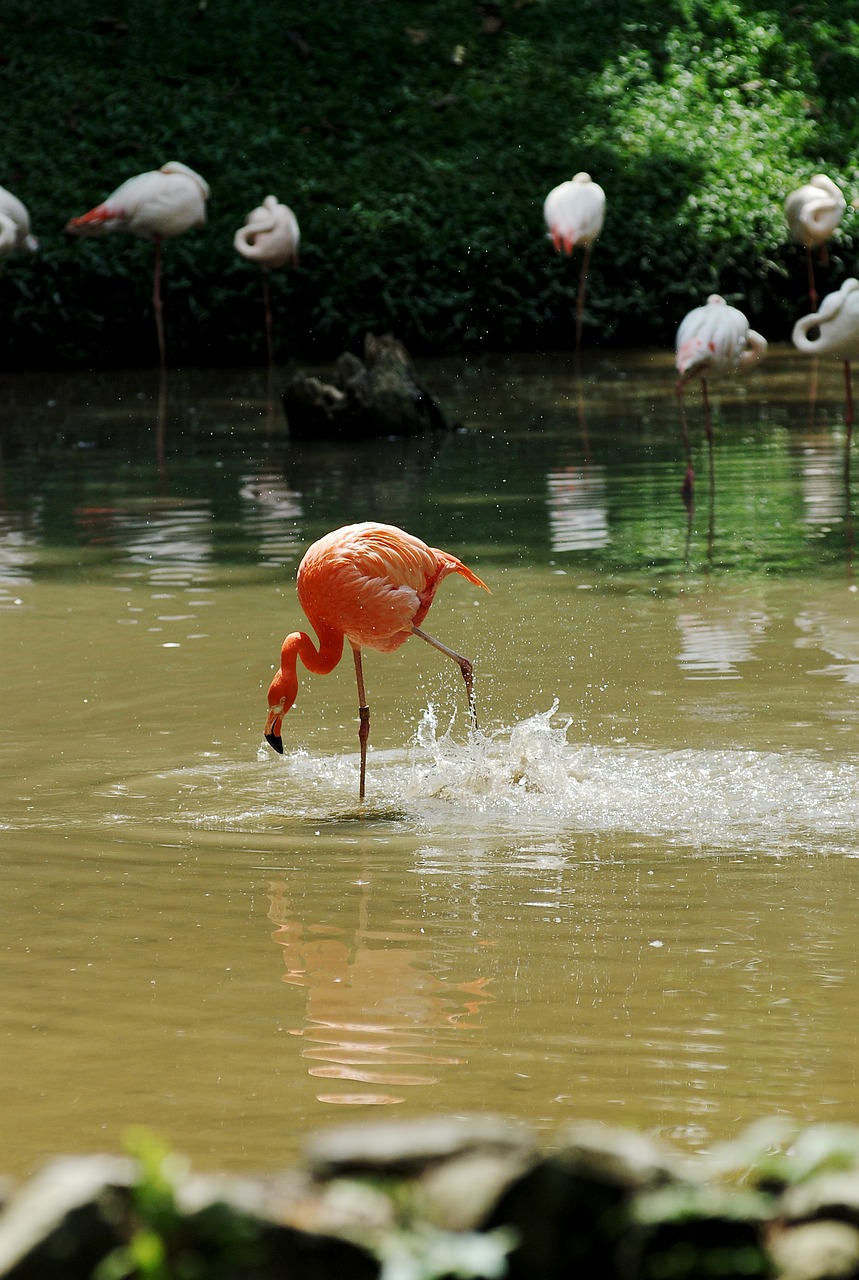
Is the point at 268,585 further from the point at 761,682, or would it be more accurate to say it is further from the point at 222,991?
the point at 222,991

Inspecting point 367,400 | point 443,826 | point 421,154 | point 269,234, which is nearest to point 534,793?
point 443,826

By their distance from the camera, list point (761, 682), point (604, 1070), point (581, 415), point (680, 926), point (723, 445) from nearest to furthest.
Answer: point (604, 1070) → point (680, 926) → point (761, 682) → point (723, 445) → point (581, 415)

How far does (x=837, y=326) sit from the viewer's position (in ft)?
32.6

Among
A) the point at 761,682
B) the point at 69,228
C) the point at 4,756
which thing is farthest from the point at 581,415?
the point at 4,756

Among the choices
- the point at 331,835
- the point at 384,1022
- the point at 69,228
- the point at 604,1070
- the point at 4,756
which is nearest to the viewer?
the point at 604,1070

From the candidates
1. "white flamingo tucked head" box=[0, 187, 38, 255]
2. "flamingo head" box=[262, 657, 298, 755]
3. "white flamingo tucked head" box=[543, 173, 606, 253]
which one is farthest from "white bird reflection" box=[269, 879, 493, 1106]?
"white flamingo tucked head" box=[0, 187, 38, 255]

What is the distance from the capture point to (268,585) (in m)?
7.36

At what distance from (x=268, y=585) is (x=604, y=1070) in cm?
467

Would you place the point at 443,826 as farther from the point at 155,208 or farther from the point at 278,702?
the point at 155,208

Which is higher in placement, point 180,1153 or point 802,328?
point 802,328

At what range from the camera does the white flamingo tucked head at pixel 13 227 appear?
14.5m

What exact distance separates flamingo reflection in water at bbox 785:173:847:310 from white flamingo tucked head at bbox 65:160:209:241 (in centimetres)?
492

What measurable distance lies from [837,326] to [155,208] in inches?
270

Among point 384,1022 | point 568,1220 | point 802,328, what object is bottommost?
point 384,1022
